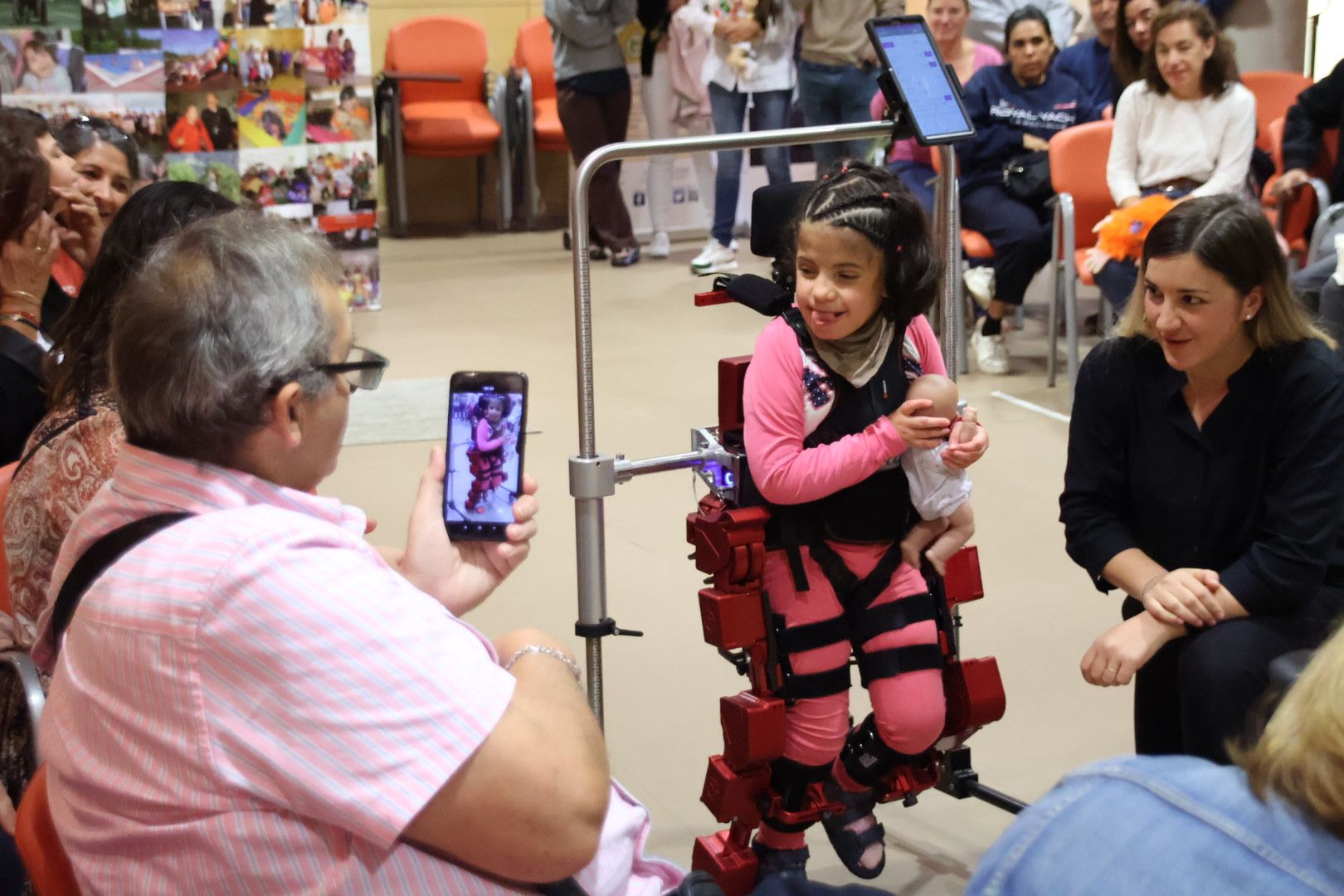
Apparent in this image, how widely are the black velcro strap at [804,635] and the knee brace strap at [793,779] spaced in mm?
178

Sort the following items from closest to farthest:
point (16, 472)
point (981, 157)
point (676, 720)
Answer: point (16, 472), point (676, 720), point (981, 157)

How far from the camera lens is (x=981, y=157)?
587 cm

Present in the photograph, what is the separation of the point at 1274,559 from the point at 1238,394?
0.82ft

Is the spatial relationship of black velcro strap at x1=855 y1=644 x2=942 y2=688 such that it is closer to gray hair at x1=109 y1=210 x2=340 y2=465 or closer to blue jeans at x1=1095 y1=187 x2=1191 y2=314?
gray hair at x1=109 y1=210 x2=340 y2=465

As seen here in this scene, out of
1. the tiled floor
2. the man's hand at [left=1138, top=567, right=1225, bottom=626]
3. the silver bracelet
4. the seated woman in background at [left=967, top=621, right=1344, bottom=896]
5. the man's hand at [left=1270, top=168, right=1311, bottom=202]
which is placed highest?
the man's hand at [left=1270, top=168, right=1311, bottom=202]

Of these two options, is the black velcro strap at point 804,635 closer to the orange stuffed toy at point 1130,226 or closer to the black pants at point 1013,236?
the orange stuffed toy at point 1130,226

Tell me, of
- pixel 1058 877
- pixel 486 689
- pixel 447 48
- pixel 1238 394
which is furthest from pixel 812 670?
pixel 447 48

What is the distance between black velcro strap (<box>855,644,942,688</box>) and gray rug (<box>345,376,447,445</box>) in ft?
9.41

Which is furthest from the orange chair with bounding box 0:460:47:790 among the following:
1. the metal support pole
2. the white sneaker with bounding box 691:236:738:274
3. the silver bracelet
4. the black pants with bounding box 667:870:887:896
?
the white sneaker with bounding box 691:236:738:274

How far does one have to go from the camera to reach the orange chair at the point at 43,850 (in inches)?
54.8

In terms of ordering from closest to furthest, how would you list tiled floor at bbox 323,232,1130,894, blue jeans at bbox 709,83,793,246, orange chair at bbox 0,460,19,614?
orange chair at bbox 0,460,19,614
tiled floor at bbox 323,232,1130,894
blue jeans at bbox 709,83,793,246

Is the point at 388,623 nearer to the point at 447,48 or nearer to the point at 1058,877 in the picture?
the point at 1058,877

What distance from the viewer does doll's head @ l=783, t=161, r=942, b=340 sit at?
7.01 feet

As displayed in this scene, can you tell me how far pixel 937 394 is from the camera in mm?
2162
